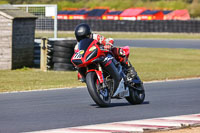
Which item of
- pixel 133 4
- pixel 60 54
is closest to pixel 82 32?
pixel 60 54

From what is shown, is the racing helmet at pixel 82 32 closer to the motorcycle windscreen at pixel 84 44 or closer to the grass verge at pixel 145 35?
the motorcycle windscreen at pixel 84 44

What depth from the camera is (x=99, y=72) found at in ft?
28.8

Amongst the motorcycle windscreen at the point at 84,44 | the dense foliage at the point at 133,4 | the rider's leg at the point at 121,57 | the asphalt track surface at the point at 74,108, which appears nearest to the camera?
→ the asphalt track surface at the point at 74,108

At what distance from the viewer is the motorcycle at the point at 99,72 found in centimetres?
864

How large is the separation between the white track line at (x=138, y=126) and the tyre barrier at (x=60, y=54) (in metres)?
9.76

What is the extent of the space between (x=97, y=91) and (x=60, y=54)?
9.10 m

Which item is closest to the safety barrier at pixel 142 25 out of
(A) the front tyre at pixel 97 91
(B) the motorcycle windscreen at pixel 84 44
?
(A) the front tyre at pixel 97 91

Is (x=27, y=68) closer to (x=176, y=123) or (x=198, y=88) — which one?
(x=198, y=88)

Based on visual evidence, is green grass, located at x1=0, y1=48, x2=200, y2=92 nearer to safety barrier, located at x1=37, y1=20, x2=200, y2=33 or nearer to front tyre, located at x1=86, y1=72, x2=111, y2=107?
front tyre, located at x1=86, y1=72, x2=111, y2=107

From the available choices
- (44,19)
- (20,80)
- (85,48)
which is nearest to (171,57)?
(44,19)

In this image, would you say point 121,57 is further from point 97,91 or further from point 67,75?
point 67,75

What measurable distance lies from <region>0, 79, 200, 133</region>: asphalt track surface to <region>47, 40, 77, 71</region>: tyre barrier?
4550 millimetres

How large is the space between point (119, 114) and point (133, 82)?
54.1 inches

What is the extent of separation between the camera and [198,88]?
13320 millimetres
